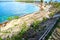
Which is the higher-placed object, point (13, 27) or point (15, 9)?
point (13, 27)

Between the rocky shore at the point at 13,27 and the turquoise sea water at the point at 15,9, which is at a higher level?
the rocky shore at the point at 13,27

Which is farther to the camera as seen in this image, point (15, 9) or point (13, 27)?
point (15, 9)

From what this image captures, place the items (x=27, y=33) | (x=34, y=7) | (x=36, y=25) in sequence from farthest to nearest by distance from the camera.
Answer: (x=34, y=7), (x=36, y=25), (x=27, y=33)

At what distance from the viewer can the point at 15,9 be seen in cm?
1827

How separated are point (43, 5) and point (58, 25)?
805 centimetres

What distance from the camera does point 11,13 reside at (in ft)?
57.4

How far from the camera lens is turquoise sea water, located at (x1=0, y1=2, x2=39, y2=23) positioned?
676 inches

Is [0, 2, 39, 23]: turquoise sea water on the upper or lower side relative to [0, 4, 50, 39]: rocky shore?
lower

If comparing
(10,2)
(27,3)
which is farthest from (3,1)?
(27,3)

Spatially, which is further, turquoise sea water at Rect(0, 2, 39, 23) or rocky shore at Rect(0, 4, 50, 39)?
A: turquoise sea water at Rect(0, 2, 39, 23)

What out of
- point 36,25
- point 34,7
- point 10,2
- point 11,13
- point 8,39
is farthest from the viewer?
point 10,2

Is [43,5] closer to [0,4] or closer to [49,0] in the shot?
[49,0]

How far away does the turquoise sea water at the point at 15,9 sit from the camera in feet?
56.3

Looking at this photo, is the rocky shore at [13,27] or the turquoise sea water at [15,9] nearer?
the rocky shore at [13,27]
